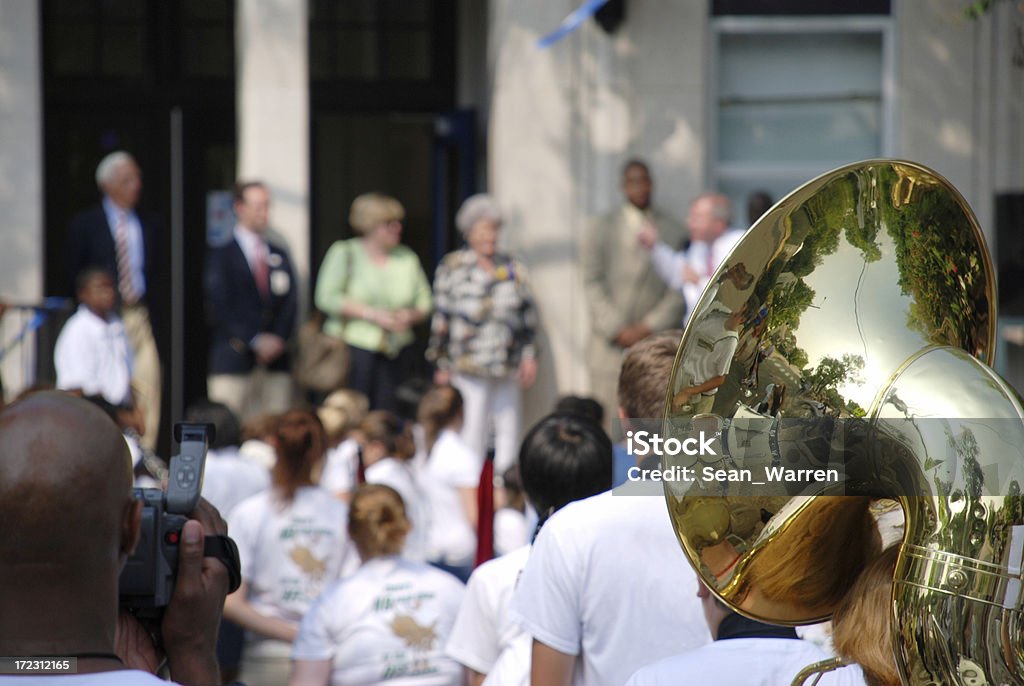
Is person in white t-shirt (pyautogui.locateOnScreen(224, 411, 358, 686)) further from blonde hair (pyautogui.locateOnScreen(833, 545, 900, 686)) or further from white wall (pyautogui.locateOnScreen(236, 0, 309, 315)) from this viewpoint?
white wall (pyautogui.locateOnScreen(236, 0, 309, 315))

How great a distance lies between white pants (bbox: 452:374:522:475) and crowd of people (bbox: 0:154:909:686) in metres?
0.02

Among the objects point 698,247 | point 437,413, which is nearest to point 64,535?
point 437,413

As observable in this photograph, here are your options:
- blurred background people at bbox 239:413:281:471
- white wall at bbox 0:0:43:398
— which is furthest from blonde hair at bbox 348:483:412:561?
white wall at bbox 0:0:43:398

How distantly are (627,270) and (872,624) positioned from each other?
6991mm

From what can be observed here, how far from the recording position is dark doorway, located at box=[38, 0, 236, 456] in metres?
10.5

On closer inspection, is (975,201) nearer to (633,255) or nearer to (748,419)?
(633,255)

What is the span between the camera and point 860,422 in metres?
2.18

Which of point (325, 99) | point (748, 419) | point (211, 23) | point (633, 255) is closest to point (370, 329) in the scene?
point (633, 255)

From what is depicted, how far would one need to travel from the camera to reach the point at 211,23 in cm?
1102

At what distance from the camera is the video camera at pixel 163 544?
83.1 inches

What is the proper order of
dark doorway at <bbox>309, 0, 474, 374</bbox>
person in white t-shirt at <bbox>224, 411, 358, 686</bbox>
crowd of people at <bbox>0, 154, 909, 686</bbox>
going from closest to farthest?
crowd of people at <bbox>0, 154, 909, 686</bbox>
person in white t-shirt at <bbox>224, 411, 358, 686</bbox>
dark doorway at <bbox>309, 0, 474, 374</bbox>

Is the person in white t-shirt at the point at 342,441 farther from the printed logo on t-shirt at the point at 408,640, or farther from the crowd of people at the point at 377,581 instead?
the printed logo on t-shirt at the point at 408,640

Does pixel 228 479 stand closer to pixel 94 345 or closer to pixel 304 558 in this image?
pixel 304 558

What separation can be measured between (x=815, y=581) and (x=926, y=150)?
7.32 meters
